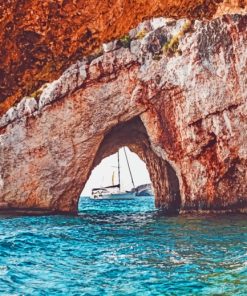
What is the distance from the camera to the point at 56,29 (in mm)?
23078

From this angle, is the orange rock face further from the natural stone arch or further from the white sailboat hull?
the white sailboat hull

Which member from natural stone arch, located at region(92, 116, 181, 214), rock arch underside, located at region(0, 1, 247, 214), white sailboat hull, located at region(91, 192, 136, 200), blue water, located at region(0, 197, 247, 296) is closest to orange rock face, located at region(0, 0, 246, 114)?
rock arch underside, located at region(0, 1, 247, 214)

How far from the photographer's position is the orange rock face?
2244 cm

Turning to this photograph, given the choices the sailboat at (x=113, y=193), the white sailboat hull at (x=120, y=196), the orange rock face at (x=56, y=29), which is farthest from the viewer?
the sailboat at (x=113, y=193)

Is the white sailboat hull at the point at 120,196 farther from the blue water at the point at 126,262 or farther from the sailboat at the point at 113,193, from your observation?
the blue water at the point at 126,262

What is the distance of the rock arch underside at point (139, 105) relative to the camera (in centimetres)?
1983

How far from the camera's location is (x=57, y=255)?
10102mm

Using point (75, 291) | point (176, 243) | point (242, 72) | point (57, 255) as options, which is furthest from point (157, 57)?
point (75, 291)

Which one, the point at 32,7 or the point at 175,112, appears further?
the point at 32,7

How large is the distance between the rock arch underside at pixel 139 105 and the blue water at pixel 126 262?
6512mm

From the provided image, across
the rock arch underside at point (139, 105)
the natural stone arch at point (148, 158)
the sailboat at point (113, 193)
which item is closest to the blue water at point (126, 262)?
the rock arch underside at point (139, 105)

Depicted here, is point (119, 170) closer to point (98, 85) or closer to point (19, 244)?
point (98, 85)

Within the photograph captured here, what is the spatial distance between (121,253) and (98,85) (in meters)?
12.2

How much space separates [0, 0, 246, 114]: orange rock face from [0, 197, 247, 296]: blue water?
37.5 feet
